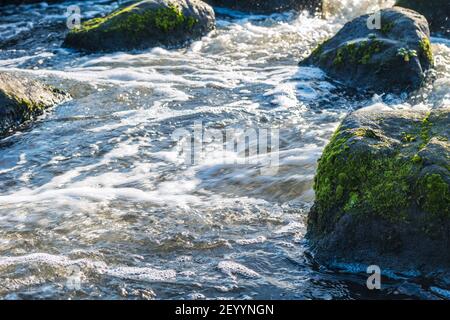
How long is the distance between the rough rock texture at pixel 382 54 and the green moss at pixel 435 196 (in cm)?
576

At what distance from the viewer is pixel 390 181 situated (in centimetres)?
558

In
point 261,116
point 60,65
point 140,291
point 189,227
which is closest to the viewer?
point 140,291

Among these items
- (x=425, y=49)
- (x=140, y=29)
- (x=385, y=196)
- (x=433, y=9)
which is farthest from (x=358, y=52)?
(x=385, y=196)

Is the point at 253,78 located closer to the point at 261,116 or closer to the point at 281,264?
the point at 261,116

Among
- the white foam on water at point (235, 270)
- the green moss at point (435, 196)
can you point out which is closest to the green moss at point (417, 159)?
the green moss at point (435, 196)

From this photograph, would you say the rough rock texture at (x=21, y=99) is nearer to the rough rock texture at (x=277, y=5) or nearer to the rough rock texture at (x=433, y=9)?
the rough rock texture at (x=277, y=5)

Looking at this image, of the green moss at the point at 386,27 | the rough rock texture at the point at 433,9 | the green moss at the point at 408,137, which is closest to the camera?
the green moss at the point at 408,137

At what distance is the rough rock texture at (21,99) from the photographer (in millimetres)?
9587

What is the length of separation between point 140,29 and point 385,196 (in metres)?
8.96

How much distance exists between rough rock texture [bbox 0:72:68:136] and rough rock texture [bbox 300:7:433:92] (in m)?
4.76

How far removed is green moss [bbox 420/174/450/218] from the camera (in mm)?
5281

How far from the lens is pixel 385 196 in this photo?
5504 mm

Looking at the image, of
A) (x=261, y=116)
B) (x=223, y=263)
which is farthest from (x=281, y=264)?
(x=261, y=116)

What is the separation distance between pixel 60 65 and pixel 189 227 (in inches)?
277
